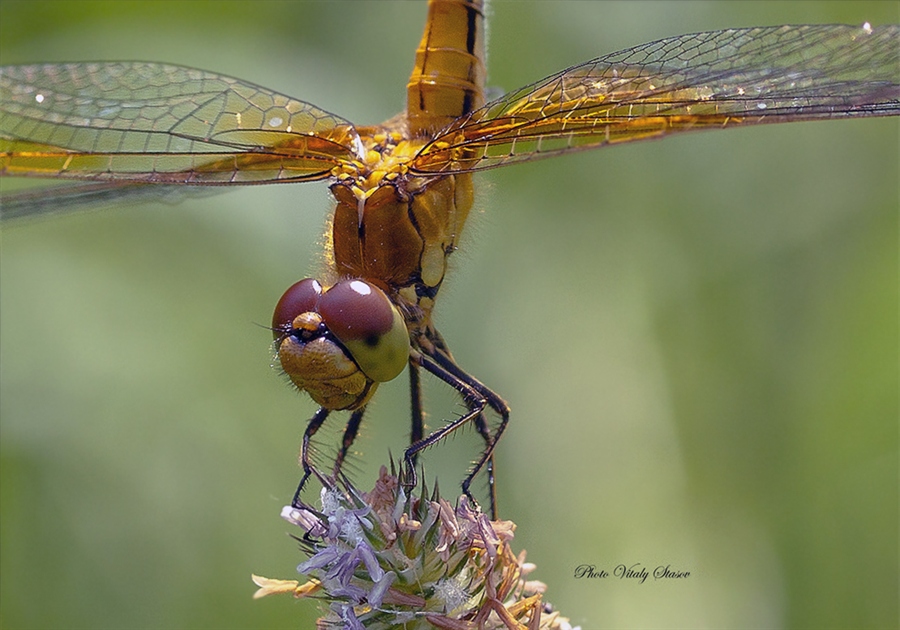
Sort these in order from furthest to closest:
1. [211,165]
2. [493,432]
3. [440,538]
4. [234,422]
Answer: [234,422], [211,165], [493,432], [440,538]

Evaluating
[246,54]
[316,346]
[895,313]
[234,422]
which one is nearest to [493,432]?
[316,346]

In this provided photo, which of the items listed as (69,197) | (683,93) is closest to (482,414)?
(683,93)

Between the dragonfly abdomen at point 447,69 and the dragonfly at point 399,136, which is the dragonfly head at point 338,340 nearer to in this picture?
the dragonfly at point 399,136

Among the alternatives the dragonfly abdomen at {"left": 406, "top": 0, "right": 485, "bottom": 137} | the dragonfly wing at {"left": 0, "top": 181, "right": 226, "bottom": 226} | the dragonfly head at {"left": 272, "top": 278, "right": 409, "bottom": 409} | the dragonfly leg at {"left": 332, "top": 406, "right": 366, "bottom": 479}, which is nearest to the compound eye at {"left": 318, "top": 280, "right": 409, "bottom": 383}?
the dragonfly head at {"left": 272, "top": 278, "right": 409, "bottom": 409}

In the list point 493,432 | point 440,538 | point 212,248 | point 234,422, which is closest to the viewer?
point 440,538

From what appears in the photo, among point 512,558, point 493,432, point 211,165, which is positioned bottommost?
point 512,558

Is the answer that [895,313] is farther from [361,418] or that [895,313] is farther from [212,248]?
[212,248]

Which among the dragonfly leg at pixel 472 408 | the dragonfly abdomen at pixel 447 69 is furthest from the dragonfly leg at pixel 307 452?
the dragonfly abdomen at pixel 447 69

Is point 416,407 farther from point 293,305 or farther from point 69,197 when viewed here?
point 69,197
